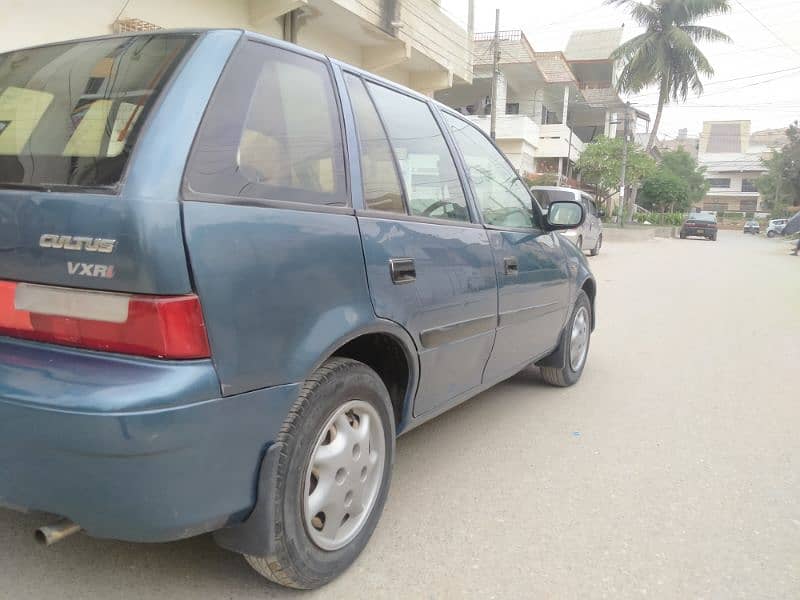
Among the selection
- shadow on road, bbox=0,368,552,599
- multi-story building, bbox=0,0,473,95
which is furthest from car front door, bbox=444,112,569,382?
multi-story building, bbox=0,0,473,95

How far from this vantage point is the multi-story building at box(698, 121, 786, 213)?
278 ft

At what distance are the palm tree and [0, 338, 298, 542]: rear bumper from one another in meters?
37.1

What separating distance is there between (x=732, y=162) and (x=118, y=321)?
327 feet

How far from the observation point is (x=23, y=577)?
7.09 feet

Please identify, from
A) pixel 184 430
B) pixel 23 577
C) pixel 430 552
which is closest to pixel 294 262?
pixel 184 430

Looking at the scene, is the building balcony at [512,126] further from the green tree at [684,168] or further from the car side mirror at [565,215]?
the green tree at [684,168]

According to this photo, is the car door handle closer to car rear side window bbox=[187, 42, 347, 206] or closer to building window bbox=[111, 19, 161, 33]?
car rear side window bbox=[187, 42, 347, 206]

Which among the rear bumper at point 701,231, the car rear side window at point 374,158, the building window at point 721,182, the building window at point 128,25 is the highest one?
the building window at point 721,182

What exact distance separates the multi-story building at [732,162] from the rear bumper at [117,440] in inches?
3453

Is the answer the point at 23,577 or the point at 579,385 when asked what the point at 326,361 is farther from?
the point at 579,385

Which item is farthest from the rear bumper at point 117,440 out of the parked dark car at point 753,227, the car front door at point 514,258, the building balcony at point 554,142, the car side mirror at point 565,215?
the parked dark car at point 753,227

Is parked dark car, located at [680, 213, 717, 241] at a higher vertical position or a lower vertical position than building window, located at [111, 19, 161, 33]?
lower

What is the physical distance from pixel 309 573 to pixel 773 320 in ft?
27.0

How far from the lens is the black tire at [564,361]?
4457 millimetres
